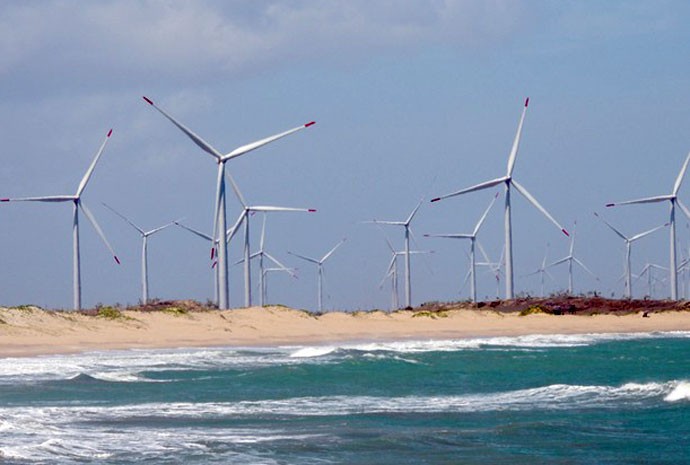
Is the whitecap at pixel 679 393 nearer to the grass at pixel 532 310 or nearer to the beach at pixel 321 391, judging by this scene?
the beach at pixel 321 391

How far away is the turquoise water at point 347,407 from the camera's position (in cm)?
1989

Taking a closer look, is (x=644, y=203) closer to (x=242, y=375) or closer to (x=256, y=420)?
(x=242, y=375)

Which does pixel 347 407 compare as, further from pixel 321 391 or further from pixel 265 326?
pixel 265 326

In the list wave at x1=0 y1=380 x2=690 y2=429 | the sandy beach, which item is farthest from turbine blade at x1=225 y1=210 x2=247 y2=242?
wave at x1=0 y1=380 x2=690 y2=429

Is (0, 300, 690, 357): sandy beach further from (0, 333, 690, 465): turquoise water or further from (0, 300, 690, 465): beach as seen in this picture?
(0, 333, 690, 465): turquoise water

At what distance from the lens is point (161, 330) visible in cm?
4991

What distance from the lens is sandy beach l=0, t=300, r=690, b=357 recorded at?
45312mm

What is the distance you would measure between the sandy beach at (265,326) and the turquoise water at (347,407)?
3.54 meters

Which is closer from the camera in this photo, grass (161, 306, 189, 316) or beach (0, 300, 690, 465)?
beach (0, 300, 690, 465)

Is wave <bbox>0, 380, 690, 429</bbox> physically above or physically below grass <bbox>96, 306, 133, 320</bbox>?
below

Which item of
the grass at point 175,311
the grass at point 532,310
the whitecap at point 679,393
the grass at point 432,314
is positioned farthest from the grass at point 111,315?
the whitecap at point 679,393

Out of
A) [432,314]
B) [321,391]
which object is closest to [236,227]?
[432,314]

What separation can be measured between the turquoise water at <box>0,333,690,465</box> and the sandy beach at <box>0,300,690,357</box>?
11.6 feet

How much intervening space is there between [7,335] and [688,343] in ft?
82.2
